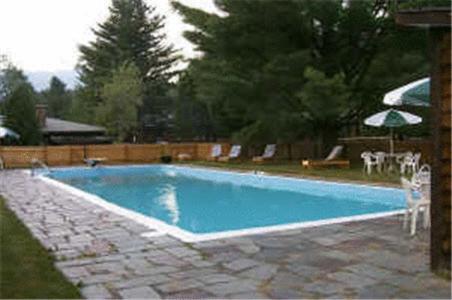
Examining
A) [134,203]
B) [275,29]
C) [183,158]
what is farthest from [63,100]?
[134,203]

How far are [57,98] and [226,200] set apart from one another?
49036mm

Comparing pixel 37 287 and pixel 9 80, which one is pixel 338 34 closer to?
pixel 37 287

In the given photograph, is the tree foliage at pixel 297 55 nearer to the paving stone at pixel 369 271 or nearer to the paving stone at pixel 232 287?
the paving stone at pixel 369 271

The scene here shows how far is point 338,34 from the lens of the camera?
21609 millimetres

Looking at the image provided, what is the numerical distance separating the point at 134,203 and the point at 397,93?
8596 millimetres

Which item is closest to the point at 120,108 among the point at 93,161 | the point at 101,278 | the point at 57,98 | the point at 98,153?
the point at 98,153

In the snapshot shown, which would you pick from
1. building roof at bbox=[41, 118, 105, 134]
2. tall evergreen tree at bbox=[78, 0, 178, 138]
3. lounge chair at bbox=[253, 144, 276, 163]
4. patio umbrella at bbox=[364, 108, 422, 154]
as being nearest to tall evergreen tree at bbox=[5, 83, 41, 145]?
building roof at bbox=[41, 118, 105, 134]

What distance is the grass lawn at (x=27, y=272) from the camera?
5219 mm

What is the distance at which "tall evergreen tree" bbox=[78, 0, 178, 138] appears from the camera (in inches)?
1882

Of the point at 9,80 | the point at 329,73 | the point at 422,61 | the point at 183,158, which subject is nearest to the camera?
the point at 422,61

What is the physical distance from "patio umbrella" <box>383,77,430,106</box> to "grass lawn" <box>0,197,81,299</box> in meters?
4.62

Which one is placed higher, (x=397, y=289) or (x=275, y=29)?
(x=275, y=29)

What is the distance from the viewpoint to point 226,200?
49.8ft

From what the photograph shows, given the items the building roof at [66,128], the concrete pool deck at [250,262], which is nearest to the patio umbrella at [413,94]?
the concrete pool deck at [250,262]
